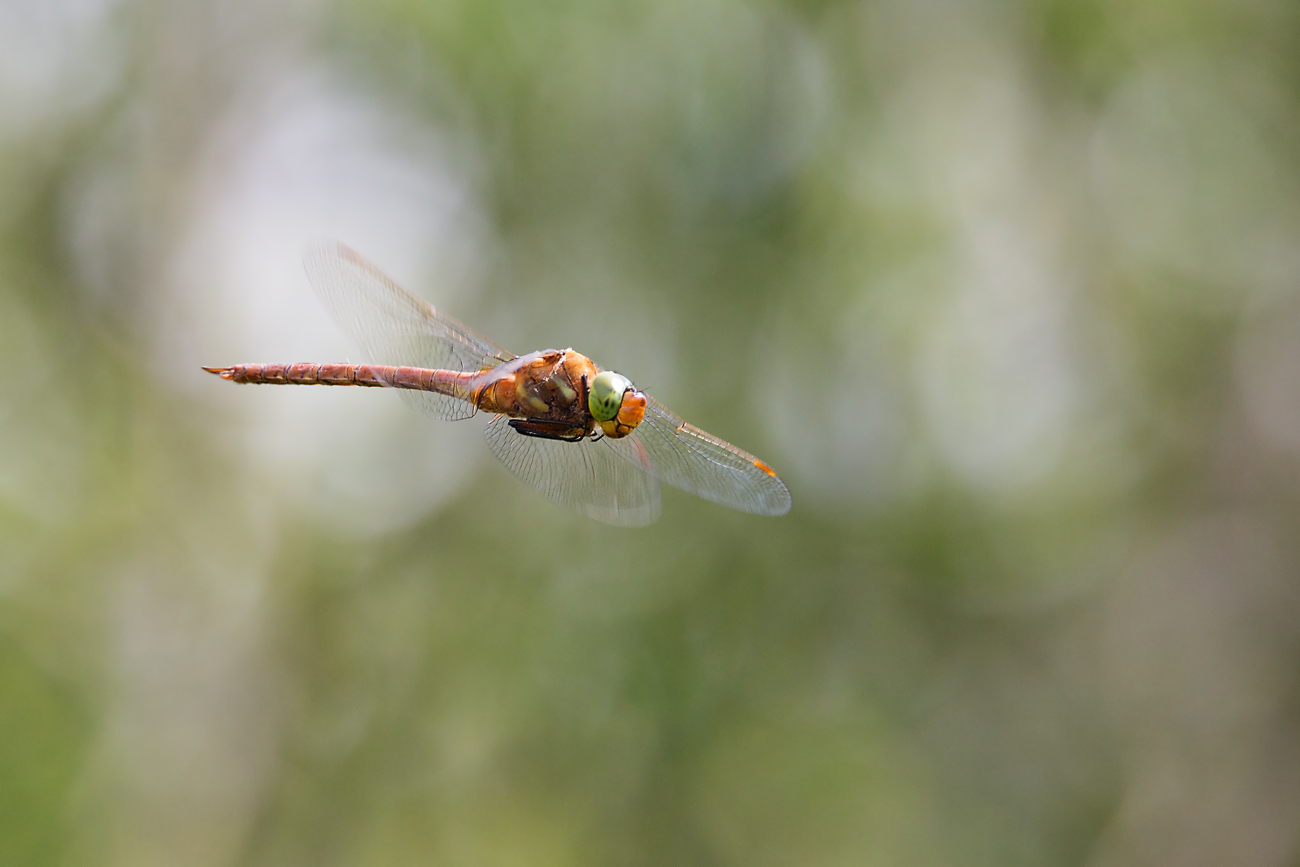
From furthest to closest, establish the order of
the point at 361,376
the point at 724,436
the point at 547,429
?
the point at 724,436 < the point at 361,376 < the point at 547,429

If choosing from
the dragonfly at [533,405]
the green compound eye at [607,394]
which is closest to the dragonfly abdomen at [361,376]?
the dragonfly at [533,405]

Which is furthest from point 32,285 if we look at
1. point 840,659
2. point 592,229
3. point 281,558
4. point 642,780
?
point 840,659

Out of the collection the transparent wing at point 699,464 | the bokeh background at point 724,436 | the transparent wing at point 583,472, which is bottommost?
the transparent wing at point 583,472

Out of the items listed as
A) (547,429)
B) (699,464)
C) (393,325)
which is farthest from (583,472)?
(393,325)

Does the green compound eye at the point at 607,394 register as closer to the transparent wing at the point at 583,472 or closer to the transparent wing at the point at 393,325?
the transparent wing at the point at 583,472

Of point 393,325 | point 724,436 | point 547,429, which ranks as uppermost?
point 724,436

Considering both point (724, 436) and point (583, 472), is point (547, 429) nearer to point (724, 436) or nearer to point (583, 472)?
point (583, 472)
